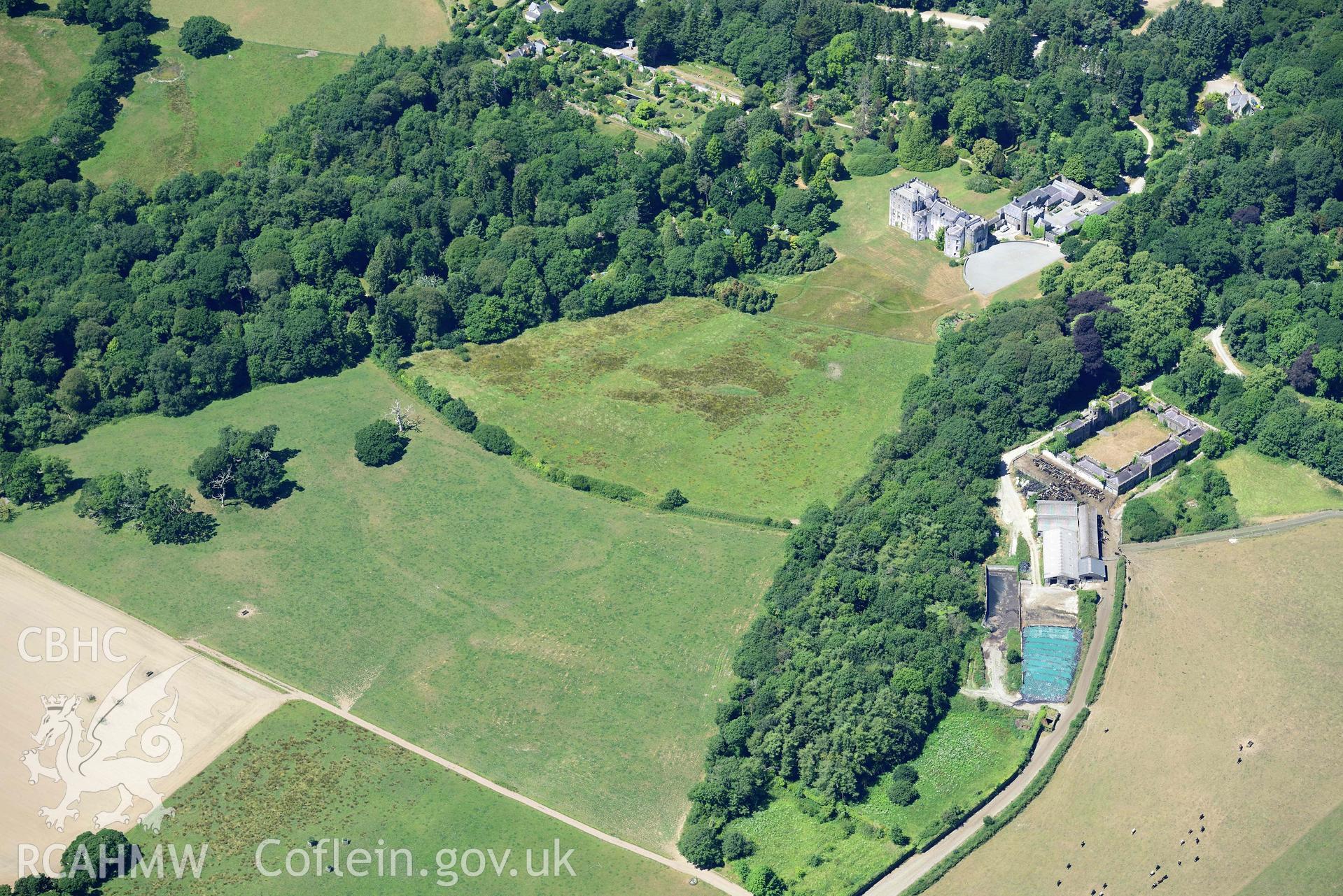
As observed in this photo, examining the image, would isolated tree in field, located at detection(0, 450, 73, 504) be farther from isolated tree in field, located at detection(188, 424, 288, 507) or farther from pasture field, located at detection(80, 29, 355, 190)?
pasture field, located at detection(80, 29, 355, 190)

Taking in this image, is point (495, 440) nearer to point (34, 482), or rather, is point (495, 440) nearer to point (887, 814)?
point (34, 482)

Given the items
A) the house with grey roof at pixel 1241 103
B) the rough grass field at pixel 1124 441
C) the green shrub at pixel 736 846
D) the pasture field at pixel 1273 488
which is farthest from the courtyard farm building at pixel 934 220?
the green shrub at pixel 736 846

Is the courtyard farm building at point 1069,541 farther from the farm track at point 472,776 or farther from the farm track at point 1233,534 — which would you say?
the farm track at point 472,776

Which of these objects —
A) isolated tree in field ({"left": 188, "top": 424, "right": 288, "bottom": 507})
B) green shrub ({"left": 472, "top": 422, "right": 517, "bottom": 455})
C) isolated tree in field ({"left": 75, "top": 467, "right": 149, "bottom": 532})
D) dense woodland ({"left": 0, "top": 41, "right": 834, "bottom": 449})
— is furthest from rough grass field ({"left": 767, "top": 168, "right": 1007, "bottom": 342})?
isolated tree in field ({"left": 75, "top": 467, "right": 149, "bottom": 532})

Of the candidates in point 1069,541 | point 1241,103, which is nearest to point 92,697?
point 1069,541

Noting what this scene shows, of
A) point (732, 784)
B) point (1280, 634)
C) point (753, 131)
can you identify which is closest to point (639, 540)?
point (732, 784)

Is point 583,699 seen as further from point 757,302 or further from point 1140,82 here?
point 1140,82
